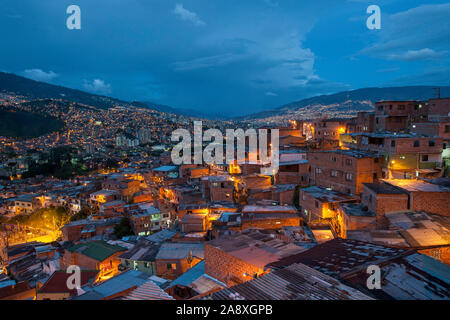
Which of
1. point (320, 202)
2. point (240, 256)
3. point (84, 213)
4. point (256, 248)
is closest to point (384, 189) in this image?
point (320, 202)

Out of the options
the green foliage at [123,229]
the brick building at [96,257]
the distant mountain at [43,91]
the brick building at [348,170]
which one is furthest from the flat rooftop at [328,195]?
the distant mountain at [43,91]

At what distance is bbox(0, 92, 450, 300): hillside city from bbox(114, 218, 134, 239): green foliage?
0.09m

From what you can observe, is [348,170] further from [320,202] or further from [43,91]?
[43,91]

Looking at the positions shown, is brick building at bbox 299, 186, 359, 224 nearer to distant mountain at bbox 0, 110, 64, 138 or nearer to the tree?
the tree

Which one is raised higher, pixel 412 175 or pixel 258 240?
pixel 412 175

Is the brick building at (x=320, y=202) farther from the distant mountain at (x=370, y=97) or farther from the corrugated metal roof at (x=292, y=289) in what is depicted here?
the distant mountain at (x=370, y=97)

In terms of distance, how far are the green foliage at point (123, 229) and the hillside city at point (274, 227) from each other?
9 centimetres

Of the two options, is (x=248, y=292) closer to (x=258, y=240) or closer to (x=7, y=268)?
(x=258, y=240)

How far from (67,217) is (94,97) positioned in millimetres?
148880

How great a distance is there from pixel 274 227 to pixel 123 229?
33.2 ft

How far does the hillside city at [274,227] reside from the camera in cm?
446

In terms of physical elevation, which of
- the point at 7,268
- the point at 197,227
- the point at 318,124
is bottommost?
the point at 7,268
